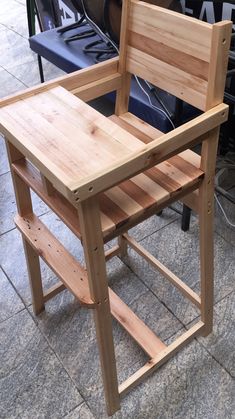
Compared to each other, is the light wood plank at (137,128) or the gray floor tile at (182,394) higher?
the light wood plank at (137,128)

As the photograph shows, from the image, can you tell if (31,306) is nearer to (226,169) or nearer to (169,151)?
(169,151)

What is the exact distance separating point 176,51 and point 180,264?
850mm

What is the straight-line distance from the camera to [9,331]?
1.37 meters

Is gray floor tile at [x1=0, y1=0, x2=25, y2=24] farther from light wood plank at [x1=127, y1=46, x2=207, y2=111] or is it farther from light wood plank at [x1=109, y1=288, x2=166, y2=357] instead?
light wood plank at [x1=109, y1=288, x2=166, y2=357]

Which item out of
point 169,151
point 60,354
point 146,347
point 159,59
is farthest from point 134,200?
point 60,354

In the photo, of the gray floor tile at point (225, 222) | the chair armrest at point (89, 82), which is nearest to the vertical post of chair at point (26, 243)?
the chair armrest at point (89, 82)

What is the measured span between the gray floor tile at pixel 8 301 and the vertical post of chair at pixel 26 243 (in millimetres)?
87

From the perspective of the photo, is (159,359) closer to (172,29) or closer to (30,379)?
(30,379)

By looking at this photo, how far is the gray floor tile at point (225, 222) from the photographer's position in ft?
5.41

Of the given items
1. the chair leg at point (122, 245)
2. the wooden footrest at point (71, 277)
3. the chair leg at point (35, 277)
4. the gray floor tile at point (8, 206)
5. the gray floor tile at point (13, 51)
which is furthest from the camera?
the gray floor tile at point (13, 51)

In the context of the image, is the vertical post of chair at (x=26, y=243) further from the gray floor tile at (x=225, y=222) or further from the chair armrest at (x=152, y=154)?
the gray floor tile at (x=225, y=222)

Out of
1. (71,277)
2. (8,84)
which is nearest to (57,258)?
(71,277)

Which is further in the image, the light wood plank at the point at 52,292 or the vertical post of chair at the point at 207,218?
the light wood plank at the point at 52,292

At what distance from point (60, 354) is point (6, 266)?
17.7 inches
